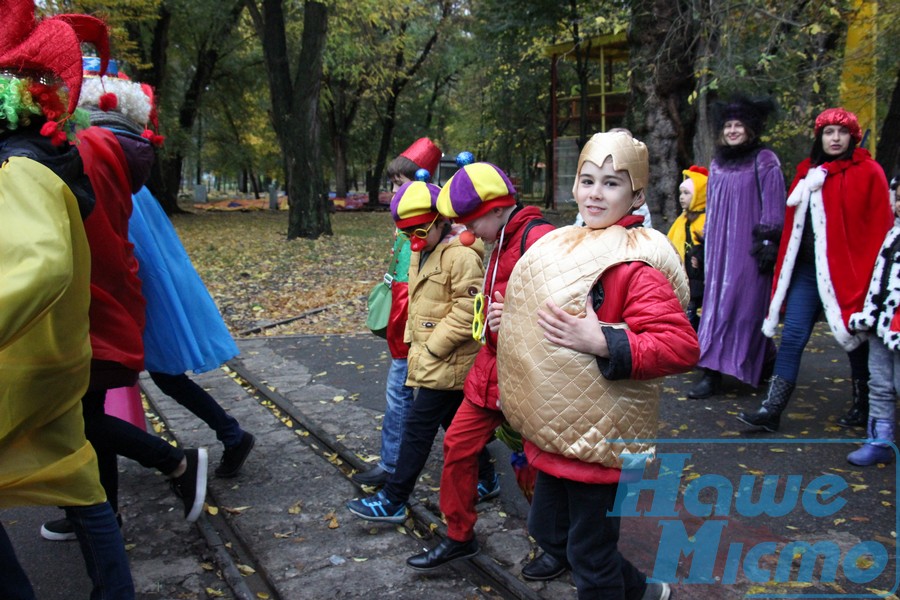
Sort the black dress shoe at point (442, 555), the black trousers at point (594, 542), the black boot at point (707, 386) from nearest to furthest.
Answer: the black trousers at point (594, 542) < the black dress shoe at point (442, 555) < the black boot at point (707, 386)

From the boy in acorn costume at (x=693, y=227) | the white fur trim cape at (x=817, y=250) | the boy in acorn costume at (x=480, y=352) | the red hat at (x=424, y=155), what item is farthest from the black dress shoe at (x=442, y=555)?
the boy in acorn costume at (x=693, y=227)

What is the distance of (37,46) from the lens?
2.19 metres

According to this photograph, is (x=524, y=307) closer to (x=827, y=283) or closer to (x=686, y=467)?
(x=686, y=467)

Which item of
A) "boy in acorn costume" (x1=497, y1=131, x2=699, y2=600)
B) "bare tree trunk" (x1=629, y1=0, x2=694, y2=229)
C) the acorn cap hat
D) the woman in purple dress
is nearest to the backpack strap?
"boy in acorn costume" (x1=497, y1=131, x2=699, y2=600)

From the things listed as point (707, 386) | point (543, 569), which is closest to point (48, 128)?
point (543, 569)

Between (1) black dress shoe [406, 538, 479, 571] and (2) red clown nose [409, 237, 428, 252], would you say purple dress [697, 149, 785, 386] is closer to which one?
(2) red clown nose [409, 237, 428, 252]

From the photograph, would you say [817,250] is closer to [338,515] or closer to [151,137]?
[338,515]

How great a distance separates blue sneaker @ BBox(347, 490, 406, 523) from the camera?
349 centimetres

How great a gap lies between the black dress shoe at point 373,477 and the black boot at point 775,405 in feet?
7.80

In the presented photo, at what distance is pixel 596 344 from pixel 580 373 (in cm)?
12

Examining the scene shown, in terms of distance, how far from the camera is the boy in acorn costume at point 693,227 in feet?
18.3

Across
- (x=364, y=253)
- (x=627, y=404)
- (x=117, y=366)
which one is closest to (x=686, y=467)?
(x=627, y=404)

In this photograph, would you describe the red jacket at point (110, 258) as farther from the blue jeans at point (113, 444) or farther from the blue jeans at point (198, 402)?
the blue jeans at point (198, 402)

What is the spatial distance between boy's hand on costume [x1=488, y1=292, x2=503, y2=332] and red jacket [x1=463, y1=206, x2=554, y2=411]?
7cm
